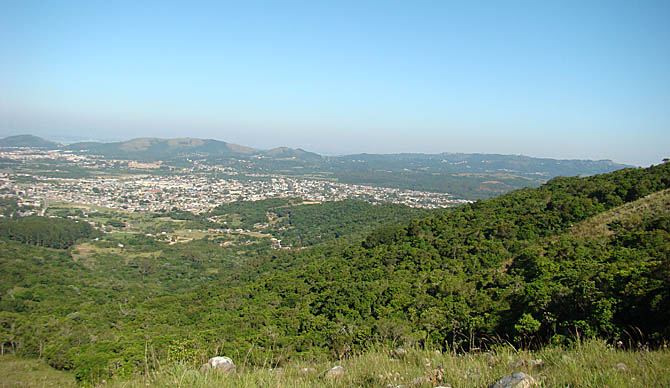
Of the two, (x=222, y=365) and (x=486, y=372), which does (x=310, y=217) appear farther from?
(x=486, y=372)

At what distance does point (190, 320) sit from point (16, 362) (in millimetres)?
6925

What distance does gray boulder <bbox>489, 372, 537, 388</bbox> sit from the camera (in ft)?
8.29

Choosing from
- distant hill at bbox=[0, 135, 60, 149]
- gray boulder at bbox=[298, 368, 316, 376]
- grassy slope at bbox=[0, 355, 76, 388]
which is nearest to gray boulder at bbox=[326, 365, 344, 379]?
gray boulder at bbox=[298, 368, 316, 376]

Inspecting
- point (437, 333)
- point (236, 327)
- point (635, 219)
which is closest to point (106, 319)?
point (236, 327)

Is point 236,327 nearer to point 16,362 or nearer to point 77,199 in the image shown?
point 16,362

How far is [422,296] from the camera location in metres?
15.1

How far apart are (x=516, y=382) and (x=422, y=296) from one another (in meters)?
13.0

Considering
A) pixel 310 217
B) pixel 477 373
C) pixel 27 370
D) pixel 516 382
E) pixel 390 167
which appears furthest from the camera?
pixel 390 167

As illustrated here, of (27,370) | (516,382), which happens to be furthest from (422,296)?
(27,370)

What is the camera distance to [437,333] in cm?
1005

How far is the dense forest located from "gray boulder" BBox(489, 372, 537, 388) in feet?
4.95

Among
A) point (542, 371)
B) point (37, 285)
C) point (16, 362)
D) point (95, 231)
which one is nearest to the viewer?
point (542, 371)

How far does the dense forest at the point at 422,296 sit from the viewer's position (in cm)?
711

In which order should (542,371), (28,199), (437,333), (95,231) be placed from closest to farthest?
(542,371) < (437,333) < (95,231) < (28,199)
